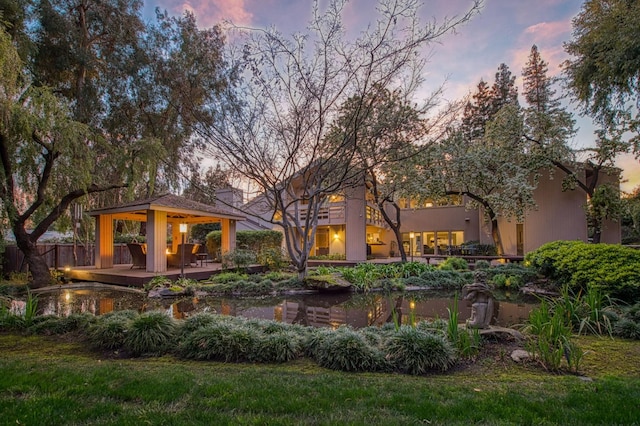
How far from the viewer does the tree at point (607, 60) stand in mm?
7148

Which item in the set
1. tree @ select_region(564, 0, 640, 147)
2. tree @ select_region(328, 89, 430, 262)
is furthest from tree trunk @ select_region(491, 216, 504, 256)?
tree @ select_region(328, 89, 430, 262)

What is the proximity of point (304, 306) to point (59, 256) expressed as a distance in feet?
39.1

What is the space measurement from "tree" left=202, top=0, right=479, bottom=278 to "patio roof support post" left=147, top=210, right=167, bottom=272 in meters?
3.93

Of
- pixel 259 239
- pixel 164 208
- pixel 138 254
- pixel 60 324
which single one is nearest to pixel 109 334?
pixel 60 324

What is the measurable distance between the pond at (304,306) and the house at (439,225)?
14.1 feet

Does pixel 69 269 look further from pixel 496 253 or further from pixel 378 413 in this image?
pixel 496 253

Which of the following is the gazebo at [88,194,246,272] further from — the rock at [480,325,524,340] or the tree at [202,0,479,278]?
the rock at [480,325,524,340]

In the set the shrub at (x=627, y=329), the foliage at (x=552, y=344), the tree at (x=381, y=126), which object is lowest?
the shrub at (x=627, y=329)

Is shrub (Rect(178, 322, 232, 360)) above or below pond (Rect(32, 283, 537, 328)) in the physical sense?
above

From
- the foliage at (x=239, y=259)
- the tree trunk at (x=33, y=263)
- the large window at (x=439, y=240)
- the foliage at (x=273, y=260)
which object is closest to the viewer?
the tree trunk at (x=33, y=263)

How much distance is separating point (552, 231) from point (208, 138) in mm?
15955

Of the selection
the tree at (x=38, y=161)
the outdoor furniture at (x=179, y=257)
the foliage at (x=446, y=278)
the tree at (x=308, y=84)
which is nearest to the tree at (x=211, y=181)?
the tree at (x=308, y=84)

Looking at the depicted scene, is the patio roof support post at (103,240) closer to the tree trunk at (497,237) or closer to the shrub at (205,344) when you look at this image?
the shrub at (205,344)

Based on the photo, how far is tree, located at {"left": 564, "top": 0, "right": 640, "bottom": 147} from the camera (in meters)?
7.15
